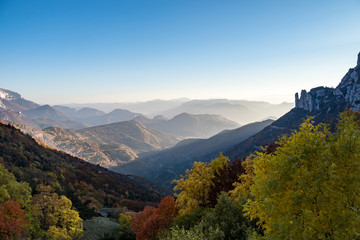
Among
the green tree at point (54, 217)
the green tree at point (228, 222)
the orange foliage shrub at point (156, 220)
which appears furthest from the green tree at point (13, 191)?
the green tree at point (228, 222)

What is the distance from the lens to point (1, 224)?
26.0 meters

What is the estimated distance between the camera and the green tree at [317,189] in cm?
945

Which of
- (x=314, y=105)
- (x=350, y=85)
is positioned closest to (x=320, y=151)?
(x=350, y=85)

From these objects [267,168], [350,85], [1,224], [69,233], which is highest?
[350,85]

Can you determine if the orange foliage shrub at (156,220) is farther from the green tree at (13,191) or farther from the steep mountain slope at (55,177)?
the steep mountain slope at (55,177)

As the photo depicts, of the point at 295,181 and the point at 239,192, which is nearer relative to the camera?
the point at 295,181

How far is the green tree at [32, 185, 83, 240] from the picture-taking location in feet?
108

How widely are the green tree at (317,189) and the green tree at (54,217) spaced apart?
1376 inches

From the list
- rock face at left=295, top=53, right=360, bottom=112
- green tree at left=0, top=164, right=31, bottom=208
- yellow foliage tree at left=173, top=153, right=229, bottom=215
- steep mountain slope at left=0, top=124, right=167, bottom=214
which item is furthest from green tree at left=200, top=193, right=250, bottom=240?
rock face at left=295, top=53, right=360, bottom=112

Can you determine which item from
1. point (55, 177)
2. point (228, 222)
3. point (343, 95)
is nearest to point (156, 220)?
point (228, 222)

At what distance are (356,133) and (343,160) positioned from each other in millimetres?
1518

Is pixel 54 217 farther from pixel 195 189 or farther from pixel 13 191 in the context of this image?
pixel 195 189

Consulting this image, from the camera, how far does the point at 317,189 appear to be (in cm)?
958

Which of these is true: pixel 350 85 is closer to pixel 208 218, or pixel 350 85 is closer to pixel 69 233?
pixel 208 218
